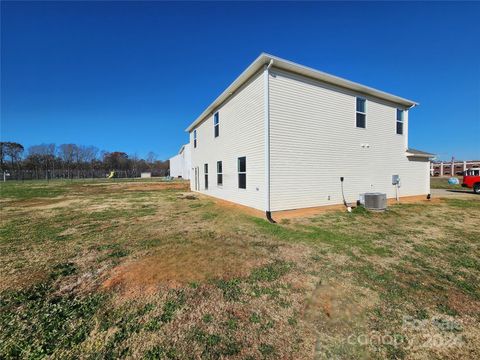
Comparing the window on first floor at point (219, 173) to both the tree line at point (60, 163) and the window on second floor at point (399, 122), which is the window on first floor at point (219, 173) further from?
the tree line at point (60, 163)

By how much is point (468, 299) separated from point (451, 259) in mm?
1522

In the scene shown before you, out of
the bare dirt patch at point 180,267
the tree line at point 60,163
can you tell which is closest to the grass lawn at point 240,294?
the bare dirt patch at point 180,267

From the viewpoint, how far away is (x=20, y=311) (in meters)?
2.52

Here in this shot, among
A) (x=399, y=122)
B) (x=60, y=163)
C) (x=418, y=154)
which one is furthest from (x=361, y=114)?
(x=60, y=163)

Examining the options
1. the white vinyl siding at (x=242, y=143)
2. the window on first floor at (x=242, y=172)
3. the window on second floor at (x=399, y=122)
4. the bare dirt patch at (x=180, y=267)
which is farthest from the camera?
the window on second floor at (x=399, y=122)

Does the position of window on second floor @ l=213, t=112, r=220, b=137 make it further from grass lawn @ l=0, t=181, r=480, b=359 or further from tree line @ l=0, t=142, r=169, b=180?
tree line @ l=0, t=142, r=169, b=180

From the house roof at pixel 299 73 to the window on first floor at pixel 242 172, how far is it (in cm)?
308

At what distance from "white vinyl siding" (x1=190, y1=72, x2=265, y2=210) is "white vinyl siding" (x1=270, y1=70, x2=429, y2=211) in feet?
1.77

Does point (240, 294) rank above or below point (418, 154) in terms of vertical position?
below

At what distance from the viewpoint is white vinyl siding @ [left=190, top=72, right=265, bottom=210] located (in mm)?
8031

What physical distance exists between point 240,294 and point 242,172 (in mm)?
6873

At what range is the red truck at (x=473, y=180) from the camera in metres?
14.9

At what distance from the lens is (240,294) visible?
2861 millimetres

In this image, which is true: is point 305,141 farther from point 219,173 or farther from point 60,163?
point 60,163
